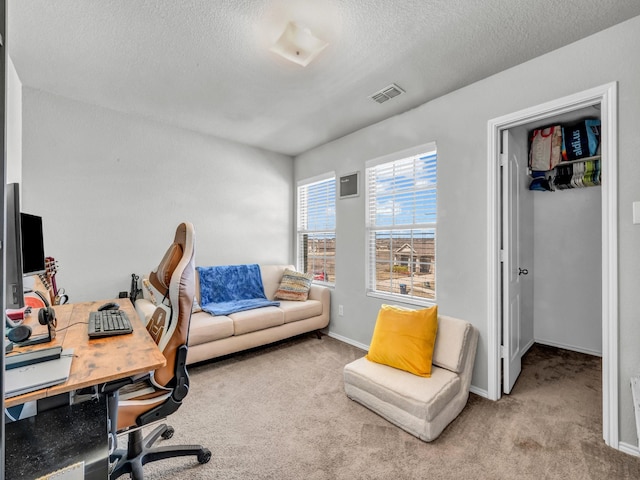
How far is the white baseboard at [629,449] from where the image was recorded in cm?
170

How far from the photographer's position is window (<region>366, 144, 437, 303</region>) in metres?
2.86

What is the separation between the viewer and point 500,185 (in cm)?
236

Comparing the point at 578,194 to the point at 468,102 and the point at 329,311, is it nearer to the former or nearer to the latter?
the point at 468,102

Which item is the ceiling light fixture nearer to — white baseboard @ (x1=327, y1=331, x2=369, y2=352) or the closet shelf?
the closet shelf

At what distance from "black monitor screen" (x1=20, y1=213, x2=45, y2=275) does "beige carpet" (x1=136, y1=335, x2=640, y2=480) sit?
1.26 m

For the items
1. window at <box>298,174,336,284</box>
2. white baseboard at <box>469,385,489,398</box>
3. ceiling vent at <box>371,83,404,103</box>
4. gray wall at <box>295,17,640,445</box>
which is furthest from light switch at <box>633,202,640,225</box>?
window at <box>298,174,336,284</box>

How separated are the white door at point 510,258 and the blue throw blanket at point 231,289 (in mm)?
2267

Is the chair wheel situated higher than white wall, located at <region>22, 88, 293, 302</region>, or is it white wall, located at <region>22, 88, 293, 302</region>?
white wall, located at <region>22, 88, 293, 302</region>

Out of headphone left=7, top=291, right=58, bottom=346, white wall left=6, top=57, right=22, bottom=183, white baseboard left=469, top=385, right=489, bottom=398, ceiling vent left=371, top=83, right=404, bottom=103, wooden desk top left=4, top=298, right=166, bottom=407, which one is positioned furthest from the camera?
ceiling vent left=371, top=83, right=404, bottom=103

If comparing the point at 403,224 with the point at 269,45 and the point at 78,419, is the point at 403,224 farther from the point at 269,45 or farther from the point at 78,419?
the point at 78,419

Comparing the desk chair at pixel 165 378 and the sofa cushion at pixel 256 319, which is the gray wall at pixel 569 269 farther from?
the desk chair at pixel 165 378

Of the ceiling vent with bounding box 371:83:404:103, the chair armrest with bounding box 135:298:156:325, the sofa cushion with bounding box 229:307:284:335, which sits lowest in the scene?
the sofa cushion with bounding box 229:307:284:335

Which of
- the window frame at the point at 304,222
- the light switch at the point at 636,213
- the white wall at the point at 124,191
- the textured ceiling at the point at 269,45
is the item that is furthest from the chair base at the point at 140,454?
the light switch at the point at 636,213

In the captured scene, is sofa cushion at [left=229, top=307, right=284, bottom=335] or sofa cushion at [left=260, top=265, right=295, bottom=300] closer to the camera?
sofa cushion at [left=229, top=307, right=284, bottom=335]
